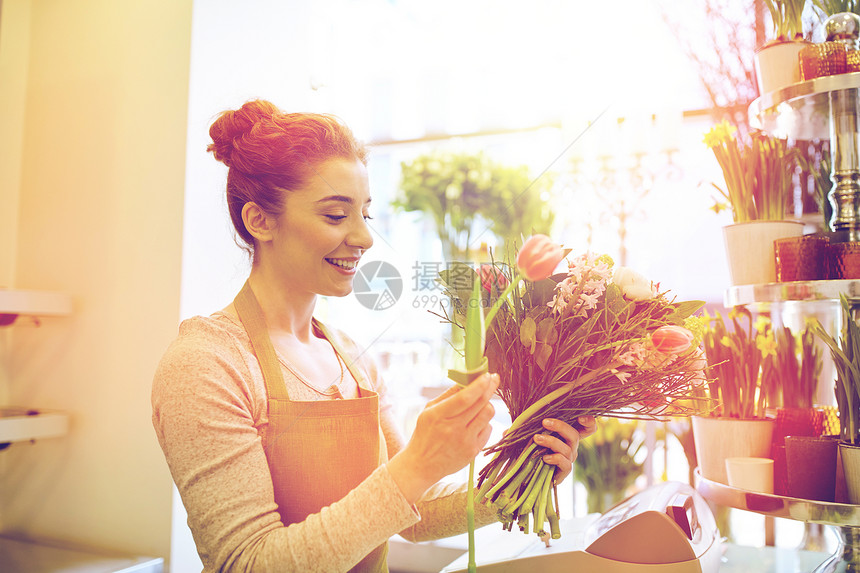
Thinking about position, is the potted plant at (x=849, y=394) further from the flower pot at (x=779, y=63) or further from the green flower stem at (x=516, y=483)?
the green flower stem at (x=516, y=483)

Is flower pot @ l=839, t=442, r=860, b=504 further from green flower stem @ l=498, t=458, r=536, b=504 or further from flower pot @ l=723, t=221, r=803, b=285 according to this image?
green flower stem @ l=498, t=458, r=536, b=504

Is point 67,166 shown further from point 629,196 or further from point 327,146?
point 629,196

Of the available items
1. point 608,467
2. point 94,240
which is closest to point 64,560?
point 94,240

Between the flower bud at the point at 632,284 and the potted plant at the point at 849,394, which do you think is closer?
the flower bud at the point at 632,284

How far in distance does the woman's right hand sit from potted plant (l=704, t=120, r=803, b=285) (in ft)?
2.16

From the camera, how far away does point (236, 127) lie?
83 centimetres

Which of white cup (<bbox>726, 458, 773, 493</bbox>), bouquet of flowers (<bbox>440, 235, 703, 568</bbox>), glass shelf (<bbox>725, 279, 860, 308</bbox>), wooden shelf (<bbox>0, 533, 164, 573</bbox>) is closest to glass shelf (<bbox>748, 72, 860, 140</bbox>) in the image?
glass shelf (<bbox>725, 279, 860, 308</bbox>)

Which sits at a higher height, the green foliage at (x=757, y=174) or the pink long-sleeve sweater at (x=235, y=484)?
the green foliage at (x=757, y=174)

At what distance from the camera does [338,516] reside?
0.67m

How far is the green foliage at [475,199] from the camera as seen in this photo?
611mm

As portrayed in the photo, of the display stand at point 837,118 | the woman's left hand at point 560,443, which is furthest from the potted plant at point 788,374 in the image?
the woman's left hand at point 560,443

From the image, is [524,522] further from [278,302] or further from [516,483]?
[278,302]

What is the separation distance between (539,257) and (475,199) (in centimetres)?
12

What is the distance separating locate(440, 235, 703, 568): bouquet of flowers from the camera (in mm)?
665
